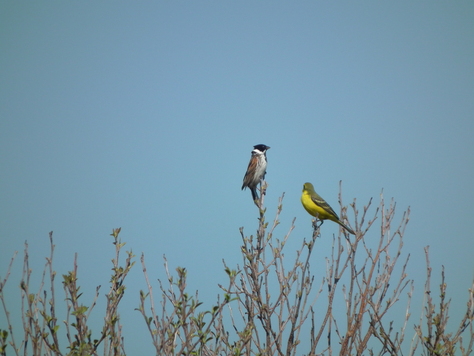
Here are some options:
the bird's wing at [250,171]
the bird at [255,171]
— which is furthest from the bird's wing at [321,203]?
the bird's wing at [250,171]

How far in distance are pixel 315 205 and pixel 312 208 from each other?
0.08 m

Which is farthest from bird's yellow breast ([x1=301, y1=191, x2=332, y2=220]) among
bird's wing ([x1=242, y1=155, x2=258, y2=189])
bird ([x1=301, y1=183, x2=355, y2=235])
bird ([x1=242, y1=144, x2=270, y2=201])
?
bird's wing ([x1=242, y1=155, x2=258, y2=189])

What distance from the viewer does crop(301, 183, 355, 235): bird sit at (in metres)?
7.18

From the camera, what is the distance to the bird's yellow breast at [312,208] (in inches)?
285

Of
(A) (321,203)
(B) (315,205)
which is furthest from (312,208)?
(A) (321,203)

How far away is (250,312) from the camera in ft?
14.4

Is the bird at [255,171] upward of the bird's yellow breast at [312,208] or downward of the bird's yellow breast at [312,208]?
upward

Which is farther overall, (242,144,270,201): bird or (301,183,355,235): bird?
(242,144,270,201): bird

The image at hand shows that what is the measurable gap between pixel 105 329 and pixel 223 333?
167cm

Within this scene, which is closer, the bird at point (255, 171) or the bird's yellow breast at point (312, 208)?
the bird's yellow breast at point (312, 208)

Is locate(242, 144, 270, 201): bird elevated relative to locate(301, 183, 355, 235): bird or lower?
elevated

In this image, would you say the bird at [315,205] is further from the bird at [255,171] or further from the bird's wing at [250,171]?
the bird's wing at [250,171]

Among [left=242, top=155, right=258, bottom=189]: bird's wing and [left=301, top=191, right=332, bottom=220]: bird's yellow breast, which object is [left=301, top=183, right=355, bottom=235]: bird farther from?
[left=242, top=155, right=258, bottom=189]: bird's wing

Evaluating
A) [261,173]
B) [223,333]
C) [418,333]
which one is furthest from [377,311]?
[261,173]
